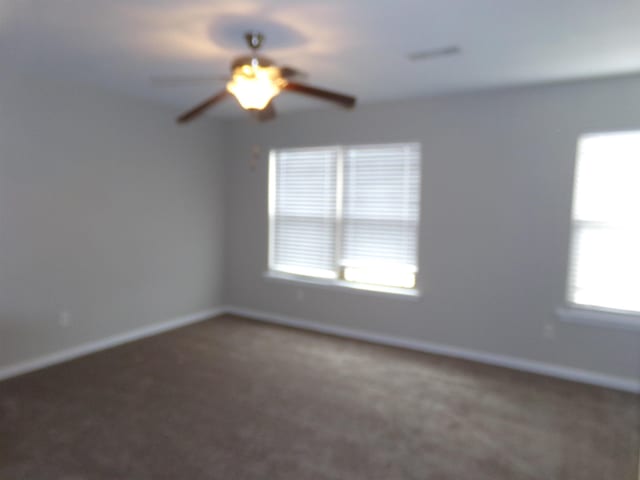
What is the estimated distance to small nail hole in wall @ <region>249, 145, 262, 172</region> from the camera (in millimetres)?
5090

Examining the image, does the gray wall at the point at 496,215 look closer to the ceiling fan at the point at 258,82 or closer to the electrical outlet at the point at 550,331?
the electrical outlet at the point at 550,331

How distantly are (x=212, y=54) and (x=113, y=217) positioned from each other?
2063 mm

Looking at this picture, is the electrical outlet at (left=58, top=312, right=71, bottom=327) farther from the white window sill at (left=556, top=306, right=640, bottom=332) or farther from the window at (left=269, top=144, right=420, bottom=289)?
the white window sill at (left=556, top=306, right=640, bottom=332)

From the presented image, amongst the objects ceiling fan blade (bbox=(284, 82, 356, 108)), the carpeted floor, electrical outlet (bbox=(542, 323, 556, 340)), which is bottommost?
the carpeted floor

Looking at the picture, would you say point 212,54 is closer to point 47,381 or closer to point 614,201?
point 47,381

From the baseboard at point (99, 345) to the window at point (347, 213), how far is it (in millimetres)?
1109

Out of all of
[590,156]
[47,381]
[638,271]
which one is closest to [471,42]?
[590,156]

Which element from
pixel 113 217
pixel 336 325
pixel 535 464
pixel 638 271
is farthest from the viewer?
pixel 336 325

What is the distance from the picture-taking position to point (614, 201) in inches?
132

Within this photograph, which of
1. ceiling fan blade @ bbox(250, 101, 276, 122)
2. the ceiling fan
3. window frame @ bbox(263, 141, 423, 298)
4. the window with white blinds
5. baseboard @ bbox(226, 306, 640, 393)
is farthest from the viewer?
window frame @ bbox(263, 141, 423, 298)

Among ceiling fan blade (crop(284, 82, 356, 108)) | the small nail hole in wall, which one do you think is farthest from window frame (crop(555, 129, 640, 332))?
the small nail hole in wall

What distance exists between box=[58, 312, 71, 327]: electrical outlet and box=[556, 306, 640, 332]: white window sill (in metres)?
4.21

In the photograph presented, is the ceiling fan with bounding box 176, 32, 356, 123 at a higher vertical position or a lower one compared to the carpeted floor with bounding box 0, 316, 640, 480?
higher

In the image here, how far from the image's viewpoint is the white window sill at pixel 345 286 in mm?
4277
